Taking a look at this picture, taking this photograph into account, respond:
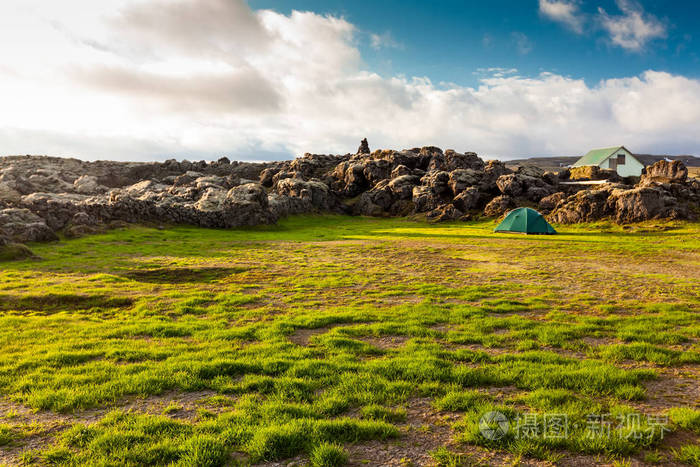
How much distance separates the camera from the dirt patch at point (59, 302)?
16.8 meters

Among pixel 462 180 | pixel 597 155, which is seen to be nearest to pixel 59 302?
pixel 462 180

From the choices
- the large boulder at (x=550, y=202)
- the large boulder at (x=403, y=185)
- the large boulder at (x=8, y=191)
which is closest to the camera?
the large boulder at (x=550, y=202)

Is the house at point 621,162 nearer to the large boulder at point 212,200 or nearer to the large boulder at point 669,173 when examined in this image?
the large boulder at point 669,173

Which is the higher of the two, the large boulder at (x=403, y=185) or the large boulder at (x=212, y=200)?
the large boulder at (x=403, y=185)

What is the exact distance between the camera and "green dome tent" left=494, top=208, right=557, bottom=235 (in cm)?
4944

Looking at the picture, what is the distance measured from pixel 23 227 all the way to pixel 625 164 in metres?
131

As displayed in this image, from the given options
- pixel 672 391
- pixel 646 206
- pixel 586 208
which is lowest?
pixel 672 391

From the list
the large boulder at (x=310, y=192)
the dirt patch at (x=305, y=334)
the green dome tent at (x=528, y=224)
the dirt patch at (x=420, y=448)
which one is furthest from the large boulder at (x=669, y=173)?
the dirt patch at (x=420, y=448)

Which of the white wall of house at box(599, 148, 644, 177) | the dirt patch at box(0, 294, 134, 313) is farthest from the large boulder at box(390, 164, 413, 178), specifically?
the dirt patch at box(0, 294, 134, 313)

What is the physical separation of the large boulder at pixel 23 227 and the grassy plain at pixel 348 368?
1822 centimetres

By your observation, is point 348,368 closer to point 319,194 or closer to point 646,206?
point 646,206

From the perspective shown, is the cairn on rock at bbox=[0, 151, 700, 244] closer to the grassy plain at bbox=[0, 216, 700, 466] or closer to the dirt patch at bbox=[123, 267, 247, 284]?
the dirt patch at bbox=[123, 267, 247, 284]

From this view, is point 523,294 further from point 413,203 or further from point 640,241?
point 413,203

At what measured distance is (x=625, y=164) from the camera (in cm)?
9919
